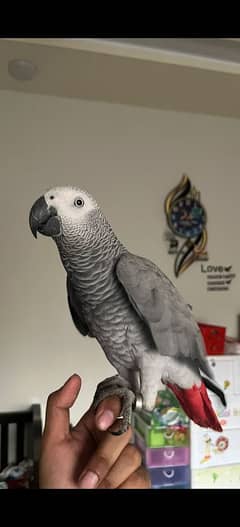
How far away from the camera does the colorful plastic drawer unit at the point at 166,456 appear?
4.96ft

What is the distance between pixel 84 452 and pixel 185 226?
1443 mm

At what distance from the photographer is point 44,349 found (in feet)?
5.62

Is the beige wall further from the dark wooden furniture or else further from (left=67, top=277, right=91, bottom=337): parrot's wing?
(left=67, top=277, right=91, bottom=337): parrot's wing

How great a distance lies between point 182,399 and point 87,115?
156 centimetres

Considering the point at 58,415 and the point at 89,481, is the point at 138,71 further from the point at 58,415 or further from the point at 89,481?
the point at 89,481

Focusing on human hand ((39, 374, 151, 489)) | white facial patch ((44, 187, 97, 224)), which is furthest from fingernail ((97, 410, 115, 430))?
white facial patch ((44, 187, 97, 224))

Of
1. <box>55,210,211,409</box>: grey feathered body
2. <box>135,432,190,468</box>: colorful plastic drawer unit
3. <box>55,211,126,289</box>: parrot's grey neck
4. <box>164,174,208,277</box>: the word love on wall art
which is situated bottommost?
<box>135,432,190,468</box>: colorful plastic drawer unit

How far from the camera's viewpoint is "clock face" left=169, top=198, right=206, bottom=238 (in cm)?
188

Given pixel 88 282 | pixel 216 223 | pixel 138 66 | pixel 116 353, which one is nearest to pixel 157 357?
pixel 116 353

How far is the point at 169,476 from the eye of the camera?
1.53m

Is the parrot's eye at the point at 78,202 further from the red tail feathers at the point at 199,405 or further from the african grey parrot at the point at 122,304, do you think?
the red tail feathers at the point at 199,405

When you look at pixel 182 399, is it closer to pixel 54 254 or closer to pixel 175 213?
pixel 54 254

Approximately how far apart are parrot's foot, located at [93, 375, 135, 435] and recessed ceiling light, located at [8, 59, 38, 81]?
4.65 feet
